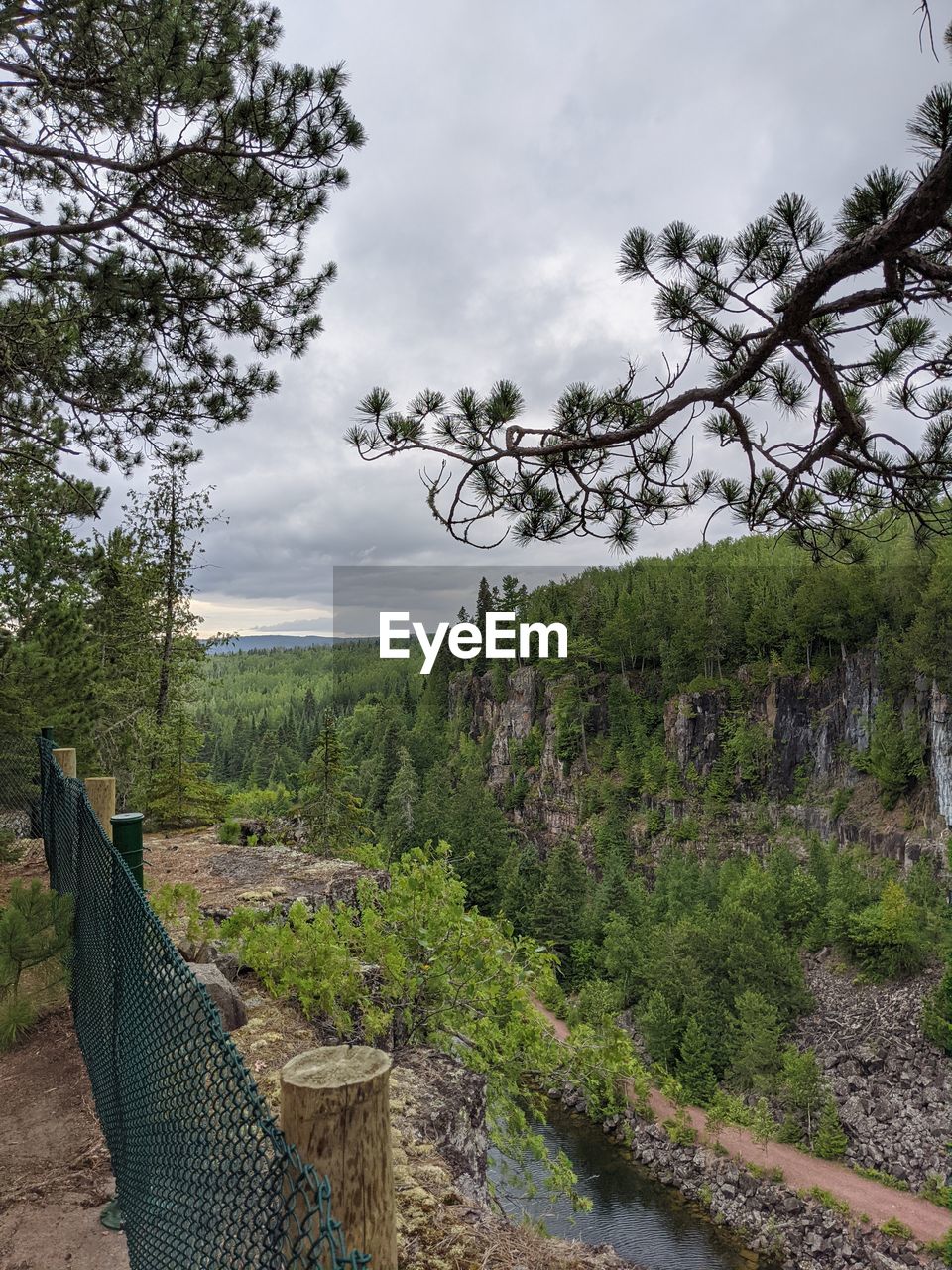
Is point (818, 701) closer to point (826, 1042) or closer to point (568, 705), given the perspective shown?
point (568, 705)

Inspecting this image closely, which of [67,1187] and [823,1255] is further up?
[67,1187]

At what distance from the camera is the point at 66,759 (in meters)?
5.94

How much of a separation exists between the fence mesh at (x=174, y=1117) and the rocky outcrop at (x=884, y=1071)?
96.1ft

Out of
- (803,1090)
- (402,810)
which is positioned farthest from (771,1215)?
(402,810)

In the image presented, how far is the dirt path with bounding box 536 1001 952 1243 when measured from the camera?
2119 centimetres

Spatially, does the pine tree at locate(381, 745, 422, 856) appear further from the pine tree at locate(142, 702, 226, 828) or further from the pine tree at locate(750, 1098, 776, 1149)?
the pine tree at locate(142, 702, 226, 828)

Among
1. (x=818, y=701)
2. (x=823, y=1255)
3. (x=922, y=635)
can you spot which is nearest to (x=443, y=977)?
(x=823, y=1255)

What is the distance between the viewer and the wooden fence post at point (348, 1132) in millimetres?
1293

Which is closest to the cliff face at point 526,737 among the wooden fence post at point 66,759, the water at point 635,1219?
the water at point 635,1219

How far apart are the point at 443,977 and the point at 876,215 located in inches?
190

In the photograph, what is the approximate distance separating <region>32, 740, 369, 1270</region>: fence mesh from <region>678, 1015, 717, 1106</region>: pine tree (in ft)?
98.9

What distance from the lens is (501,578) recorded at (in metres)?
69.4

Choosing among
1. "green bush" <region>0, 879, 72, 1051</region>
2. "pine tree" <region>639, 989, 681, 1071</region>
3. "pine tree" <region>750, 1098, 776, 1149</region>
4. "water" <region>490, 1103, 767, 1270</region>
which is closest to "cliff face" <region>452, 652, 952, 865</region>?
"pine tree" <region>639, 989, 681, 1071</region>

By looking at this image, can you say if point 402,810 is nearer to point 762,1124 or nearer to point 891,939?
point 891,939
